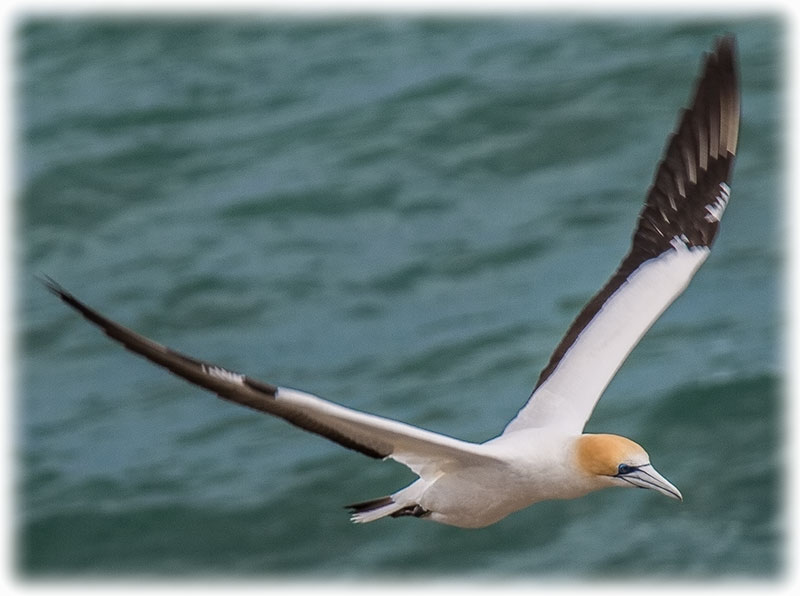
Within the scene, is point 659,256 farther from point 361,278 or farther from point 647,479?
point 361,278

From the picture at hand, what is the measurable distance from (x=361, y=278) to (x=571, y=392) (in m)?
8.11

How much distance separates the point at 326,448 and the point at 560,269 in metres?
3.43

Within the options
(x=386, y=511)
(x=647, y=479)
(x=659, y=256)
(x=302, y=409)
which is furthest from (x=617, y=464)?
(x=659, y=256)

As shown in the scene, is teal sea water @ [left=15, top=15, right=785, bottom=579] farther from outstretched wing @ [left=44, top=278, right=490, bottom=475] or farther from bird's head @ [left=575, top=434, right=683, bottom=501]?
outstretched wing @ [left=44, top=278, right=490, bottom=475]

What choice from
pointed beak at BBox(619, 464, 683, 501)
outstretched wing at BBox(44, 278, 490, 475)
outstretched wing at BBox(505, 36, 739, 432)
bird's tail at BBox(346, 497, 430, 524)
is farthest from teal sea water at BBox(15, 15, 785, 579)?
outstretched wing at BBox(44, 278, 490, 475)

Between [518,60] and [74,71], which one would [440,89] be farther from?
[74,71]

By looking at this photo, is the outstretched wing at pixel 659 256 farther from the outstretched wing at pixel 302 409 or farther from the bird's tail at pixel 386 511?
the outstretched wing at pixel 302 409

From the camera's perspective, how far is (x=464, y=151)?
18.7m

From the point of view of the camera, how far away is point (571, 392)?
8680mm

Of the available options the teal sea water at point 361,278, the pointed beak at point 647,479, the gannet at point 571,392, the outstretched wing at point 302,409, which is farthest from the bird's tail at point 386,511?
the teal sea water at point 361,278

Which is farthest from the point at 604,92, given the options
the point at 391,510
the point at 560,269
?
the point at 391,510

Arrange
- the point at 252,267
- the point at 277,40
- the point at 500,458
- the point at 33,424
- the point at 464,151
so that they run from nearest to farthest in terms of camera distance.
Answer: the point at 500,458 < the point at 33,424 < the point at 252,267 < the point at 464,151 < the point at 277,40

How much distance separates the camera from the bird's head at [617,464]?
25.3 ft

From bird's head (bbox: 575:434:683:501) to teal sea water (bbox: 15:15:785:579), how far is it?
5.49 meters
